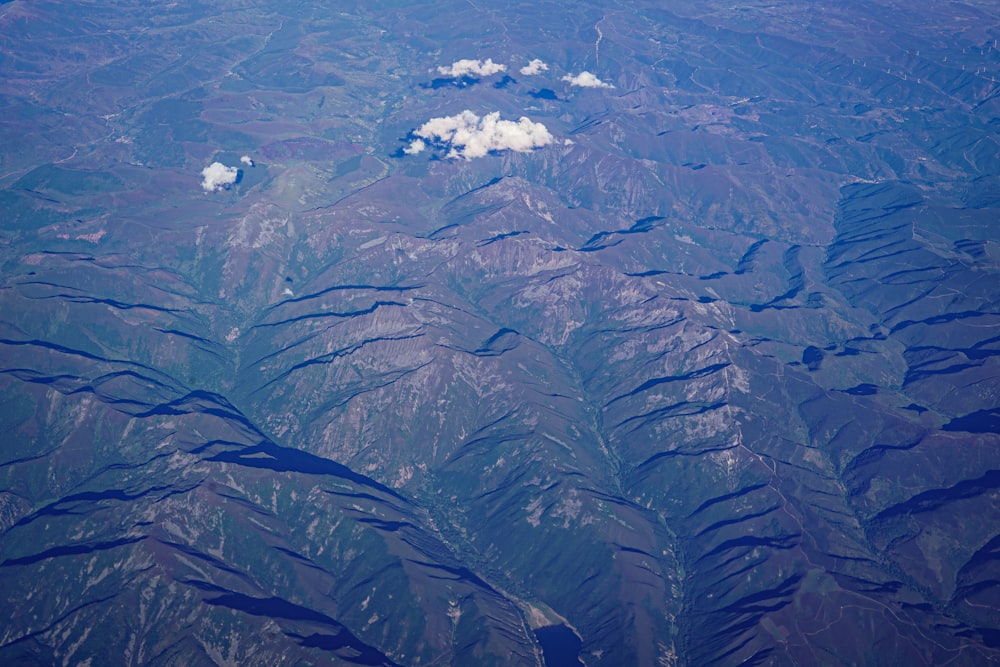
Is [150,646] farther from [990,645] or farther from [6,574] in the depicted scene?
[990,645]

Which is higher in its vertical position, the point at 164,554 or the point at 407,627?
the point at 164,554

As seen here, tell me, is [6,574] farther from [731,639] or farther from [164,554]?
[731,639]

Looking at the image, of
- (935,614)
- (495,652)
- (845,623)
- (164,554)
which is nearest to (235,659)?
(164,554)

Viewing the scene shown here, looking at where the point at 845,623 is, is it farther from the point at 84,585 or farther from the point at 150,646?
the point at 84,585

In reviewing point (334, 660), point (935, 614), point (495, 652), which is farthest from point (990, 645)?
point (334, 660)

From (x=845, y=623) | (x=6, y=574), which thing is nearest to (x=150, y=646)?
(x=6, y=574)

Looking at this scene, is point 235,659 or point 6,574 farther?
point 6,574

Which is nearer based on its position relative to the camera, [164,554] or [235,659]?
[235,659]

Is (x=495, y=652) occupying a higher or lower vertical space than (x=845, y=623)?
lower
